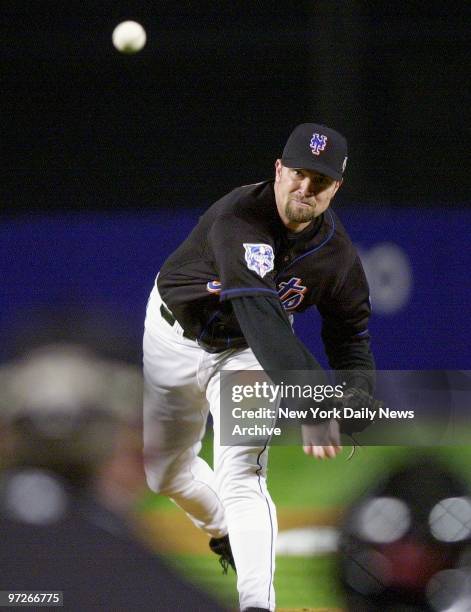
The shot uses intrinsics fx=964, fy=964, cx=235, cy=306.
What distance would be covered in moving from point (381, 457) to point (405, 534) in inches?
9.0

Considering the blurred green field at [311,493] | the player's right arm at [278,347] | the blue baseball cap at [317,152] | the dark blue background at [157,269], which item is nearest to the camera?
the player's right arm at [278,347]

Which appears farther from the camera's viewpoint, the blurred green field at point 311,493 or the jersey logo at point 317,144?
the blurred green field at point 311,493

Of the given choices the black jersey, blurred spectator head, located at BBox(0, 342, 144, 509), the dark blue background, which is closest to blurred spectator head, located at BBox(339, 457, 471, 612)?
the black jersey

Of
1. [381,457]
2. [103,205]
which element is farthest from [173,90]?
[381,457]

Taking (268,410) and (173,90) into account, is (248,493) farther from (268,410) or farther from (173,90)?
(173,90)

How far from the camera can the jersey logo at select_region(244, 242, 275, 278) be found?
171 centimetres

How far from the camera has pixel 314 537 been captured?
6.98ft

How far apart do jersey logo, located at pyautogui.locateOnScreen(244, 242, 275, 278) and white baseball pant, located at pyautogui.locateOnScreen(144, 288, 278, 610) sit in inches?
11.2

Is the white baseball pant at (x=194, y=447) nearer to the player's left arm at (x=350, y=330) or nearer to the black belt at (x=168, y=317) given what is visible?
the black belt at (x=168, y=317)

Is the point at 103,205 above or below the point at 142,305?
above

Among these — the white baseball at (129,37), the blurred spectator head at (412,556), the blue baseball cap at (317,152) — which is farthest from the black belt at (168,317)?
the white baseball at (129,37)

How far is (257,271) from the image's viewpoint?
1.70m

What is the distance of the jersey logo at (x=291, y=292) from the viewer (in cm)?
191

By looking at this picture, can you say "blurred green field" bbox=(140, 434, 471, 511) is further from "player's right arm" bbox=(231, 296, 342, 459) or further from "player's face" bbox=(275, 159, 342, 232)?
"player's face" bbox=(275, 159, 342, 232)
